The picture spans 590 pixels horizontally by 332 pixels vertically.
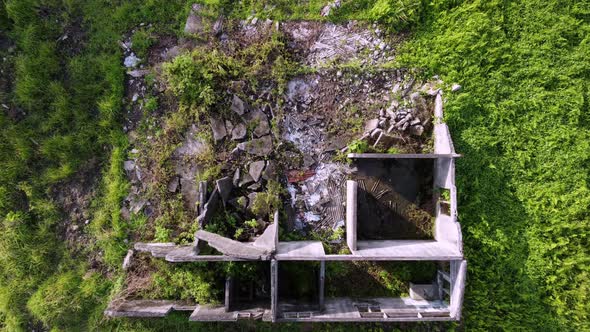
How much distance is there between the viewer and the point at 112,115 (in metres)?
5.27

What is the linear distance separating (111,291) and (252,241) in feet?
8.79

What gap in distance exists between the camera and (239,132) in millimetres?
5262

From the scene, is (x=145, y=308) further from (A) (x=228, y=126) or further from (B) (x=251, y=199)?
(A) (x=228, y=126)

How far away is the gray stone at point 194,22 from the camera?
17.6 feet

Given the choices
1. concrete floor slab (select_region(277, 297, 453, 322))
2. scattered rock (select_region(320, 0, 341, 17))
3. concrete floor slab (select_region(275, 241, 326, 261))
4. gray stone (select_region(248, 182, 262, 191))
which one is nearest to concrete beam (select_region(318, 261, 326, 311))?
concrete floor slab (select_region(277, 297, 453, 322))

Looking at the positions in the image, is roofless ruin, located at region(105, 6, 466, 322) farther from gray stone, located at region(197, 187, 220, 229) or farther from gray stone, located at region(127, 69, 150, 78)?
gray stone, located at region(127, 69, 150, 78)

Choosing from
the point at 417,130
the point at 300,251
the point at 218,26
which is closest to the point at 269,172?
the point at 300,251

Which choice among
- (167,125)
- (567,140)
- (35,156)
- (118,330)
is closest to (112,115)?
(167,125)

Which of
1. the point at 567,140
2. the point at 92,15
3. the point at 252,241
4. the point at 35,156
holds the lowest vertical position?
the point at 252,241

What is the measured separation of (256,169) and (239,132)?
2.43 feet

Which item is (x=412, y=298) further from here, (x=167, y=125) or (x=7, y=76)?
(x=7, y=76)

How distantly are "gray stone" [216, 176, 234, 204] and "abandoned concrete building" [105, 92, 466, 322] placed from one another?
0.02 m

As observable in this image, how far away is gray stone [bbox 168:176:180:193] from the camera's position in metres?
5.26

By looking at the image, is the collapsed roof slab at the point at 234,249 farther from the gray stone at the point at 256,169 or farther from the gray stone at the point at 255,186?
the gray stone at the point at 256,169
